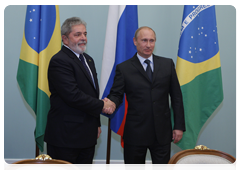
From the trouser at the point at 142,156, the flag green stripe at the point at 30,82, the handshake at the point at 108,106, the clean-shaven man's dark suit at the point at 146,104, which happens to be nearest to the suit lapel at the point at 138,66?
the clean-shaven man's dark suit at the point at 146,104

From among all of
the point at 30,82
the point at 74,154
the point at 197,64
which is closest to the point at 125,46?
the point at 197,64

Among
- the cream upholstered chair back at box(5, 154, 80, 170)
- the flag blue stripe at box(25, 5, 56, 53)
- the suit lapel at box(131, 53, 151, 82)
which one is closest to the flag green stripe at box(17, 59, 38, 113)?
the flag blue stripe at box(25, 5, 56, 53)

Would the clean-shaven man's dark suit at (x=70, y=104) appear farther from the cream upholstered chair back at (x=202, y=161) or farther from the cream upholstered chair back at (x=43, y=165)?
the cream upholstered chair back at (x=202, y=161)

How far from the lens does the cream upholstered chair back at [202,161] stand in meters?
1.40

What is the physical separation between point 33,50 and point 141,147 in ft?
4.96

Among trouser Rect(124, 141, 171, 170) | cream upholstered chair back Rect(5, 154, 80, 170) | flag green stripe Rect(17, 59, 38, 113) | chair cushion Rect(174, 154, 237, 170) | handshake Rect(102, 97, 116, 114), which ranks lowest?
trouser Rect(124, 141, 171, 170)

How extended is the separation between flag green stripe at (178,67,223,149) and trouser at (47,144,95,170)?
1.04 meters

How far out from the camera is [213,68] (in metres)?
2.44

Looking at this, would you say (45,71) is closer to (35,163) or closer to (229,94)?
(35,163)

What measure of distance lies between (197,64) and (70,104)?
Answer: 4.83 feet

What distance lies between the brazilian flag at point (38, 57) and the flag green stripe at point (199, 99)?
4.96 feet

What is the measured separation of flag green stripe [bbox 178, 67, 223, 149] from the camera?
2432 millimetres

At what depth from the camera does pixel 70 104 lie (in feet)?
5.93

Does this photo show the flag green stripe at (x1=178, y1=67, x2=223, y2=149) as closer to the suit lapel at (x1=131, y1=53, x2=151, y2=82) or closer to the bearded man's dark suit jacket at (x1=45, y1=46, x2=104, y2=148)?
the suit lapel at (x1=131, y1=53, x2=151, y2=82)
